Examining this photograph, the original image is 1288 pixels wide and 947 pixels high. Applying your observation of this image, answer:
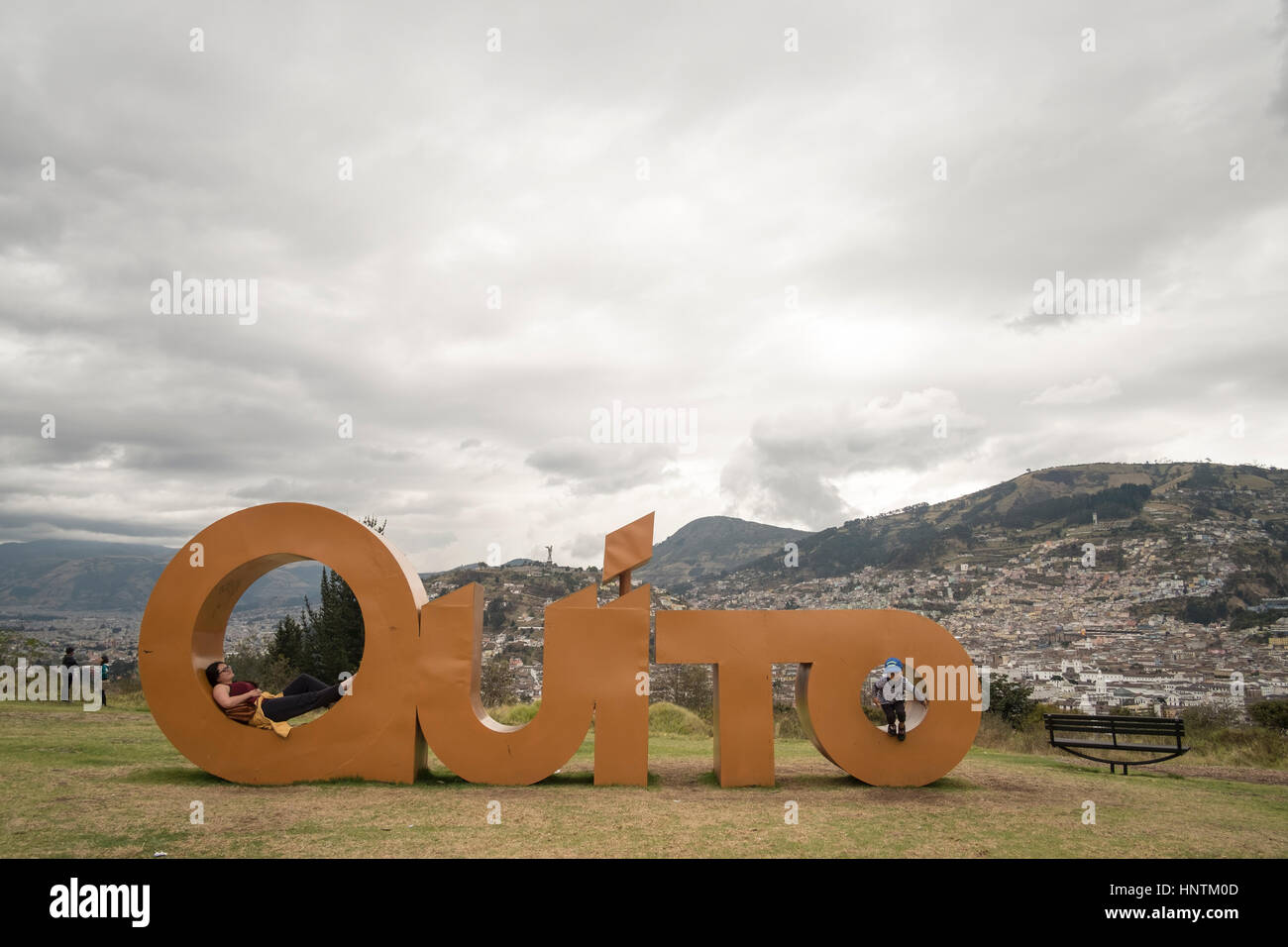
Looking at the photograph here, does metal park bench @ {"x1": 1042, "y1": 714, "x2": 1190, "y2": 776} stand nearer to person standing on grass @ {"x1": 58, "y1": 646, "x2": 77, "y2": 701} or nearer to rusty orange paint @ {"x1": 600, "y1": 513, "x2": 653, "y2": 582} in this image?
rusty orange paint @ {"x1": 600, "y1": 513, "x2": 653, "y2": 582}

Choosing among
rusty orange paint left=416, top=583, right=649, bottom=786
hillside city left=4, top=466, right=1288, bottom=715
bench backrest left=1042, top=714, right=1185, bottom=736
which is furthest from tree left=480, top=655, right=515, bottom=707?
bench backrest left=1042, top=714, right=1185, bottom=736

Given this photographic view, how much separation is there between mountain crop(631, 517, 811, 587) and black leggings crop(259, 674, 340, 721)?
85298 millimetres

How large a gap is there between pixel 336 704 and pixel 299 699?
0.50 m

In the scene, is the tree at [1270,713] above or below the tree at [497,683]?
below

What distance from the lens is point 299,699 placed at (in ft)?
31.8

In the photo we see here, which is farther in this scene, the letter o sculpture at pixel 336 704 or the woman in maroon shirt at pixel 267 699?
the woman in maroon shirt at pixel 267 699

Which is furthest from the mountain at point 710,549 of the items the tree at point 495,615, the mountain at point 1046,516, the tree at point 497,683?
the tree at point 497,683

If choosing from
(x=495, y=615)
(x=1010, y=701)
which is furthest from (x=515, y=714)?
(x=495, y=615)

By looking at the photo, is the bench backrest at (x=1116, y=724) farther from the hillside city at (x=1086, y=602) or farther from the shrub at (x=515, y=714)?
the hillside city at (x=1086, y=602)

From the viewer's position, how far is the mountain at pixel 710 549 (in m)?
105

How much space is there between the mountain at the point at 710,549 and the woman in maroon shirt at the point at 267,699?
280 feet

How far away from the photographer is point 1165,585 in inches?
1775

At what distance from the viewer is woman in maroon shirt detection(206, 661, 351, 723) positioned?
957cm
